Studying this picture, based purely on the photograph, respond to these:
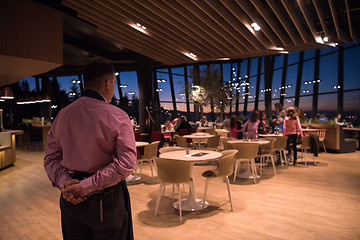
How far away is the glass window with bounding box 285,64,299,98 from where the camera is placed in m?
13.7

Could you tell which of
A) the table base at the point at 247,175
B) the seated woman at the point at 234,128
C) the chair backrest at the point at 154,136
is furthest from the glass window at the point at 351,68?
the chair backrest at the point at 154,136

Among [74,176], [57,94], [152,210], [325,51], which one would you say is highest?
[325,51]

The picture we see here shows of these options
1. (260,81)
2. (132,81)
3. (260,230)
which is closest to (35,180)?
(260,230)

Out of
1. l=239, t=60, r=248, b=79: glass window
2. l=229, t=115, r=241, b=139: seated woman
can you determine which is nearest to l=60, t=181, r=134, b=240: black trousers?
l=229, t=115, r=241, b=139: seated woman

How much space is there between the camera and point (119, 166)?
4.55ft

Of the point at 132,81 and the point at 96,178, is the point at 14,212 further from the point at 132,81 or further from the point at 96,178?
the point at 132,81

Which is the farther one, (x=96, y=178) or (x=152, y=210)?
(x=152, y=210)

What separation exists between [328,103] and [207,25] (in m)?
8.76

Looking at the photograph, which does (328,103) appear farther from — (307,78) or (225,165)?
(225,165)

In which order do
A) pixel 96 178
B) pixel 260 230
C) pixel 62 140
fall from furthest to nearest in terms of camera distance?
1. pixel 260 230
2. pixel 62 140
3. pixel 96 178

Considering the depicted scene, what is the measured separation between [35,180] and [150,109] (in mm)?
4997

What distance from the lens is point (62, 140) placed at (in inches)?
57.4

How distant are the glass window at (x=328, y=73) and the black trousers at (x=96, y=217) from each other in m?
12.8

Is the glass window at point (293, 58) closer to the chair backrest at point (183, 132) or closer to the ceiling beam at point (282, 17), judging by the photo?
the ceiling beam at point (282, 17)
